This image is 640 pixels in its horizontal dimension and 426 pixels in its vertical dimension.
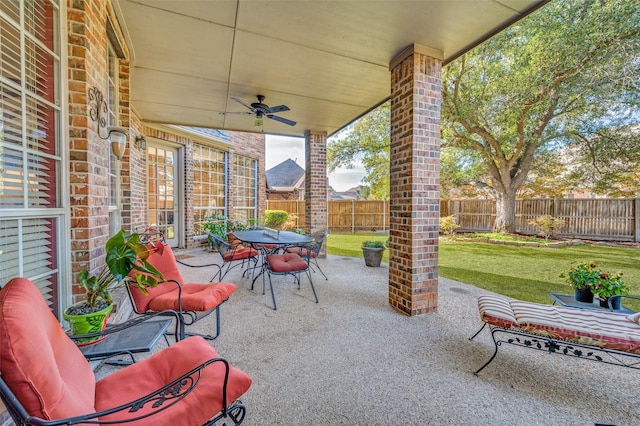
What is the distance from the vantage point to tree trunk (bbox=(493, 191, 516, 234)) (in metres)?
10.3

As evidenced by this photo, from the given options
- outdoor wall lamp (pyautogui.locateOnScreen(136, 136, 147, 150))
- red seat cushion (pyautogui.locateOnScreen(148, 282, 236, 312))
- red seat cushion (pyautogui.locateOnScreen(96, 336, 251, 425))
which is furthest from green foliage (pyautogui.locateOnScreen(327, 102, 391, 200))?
red seat cushion (pyautogui.locateOnScreen(96, 336, 251, 425))

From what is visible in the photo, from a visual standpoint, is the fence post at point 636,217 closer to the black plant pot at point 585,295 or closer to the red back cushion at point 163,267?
the black plant pot at point 585,295

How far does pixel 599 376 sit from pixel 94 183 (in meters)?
3.93

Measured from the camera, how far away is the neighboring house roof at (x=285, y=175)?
62.0ft

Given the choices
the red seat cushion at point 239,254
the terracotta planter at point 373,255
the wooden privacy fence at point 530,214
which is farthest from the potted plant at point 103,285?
the wooden privacy fence at point 530,214

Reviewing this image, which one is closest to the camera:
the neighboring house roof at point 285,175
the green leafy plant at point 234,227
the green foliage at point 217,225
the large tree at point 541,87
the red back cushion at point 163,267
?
the red back cushion at point 163,267

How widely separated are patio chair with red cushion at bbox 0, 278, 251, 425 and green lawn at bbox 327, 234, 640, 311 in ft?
13.1

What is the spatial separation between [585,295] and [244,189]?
25.8 ft

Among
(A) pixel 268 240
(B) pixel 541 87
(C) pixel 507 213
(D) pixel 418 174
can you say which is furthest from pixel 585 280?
(C) pixel 507 213

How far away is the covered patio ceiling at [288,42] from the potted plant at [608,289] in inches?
102

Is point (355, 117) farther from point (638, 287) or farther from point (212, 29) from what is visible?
point (638, 287)

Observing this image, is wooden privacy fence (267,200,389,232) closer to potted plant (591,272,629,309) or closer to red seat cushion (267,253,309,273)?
red seat cushion (267,253,309,273)

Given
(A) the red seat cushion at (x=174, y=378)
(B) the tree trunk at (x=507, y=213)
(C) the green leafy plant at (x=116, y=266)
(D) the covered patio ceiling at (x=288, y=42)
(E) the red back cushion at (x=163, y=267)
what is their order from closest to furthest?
(A) the red seat cushion at (x=174, y=378) < (C) the green leafy plant at (x=116, y=266) < (D) the covered patio ceiling at (x=288, y=42) < (E) the red back cushion at (x=163, y=267) < (B) the tree trunk at (x=507, y=213)

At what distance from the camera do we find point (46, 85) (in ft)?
5.74
